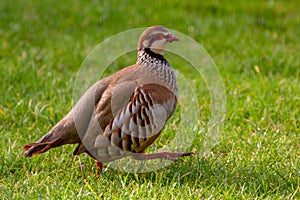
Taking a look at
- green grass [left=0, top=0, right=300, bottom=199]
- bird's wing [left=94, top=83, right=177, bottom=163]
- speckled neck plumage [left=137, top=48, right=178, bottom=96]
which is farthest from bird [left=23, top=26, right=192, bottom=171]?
green grass [left=0, top=0, right=300, bottom=199]

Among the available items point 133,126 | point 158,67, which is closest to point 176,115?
point 158,67

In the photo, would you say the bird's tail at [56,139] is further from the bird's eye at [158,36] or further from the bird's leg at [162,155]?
the bird's eye at [158,36]

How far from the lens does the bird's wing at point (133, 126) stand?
14.2 feet

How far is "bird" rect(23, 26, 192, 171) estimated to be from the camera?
4.32 m

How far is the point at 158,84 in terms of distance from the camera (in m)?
4.54

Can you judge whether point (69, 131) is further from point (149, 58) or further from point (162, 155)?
point (149, 58)

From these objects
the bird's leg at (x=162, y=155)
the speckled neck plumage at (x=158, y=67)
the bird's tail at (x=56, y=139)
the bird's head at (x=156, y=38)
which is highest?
the bird's head at (x=156, y=38)

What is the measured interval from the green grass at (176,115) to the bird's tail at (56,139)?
0.62ft

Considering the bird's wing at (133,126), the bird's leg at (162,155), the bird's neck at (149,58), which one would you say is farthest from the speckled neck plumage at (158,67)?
the bird's leg at (162,155)

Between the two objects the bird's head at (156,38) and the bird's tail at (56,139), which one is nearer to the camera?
the bird's tail at (56,139)

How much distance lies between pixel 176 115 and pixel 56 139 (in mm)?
1732

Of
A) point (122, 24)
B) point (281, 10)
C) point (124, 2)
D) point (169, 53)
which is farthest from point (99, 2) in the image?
point (281, 10)

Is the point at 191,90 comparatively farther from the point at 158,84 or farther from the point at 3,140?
the point at 3,140

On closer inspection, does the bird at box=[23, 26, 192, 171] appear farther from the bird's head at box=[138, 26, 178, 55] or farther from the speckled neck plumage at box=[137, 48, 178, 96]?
the bird's head at box=[138, 26, 178, 55]
